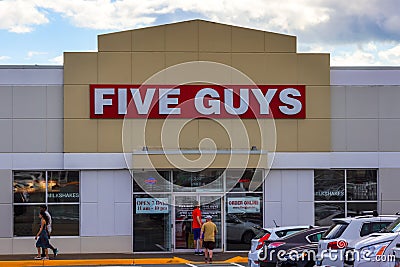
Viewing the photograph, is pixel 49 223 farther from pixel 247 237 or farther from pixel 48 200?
pixel 247 237

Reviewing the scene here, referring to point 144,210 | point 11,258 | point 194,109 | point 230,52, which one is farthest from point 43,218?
point 230,52

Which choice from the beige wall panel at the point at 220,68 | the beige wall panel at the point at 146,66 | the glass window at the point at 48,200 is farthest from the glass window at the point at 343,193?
the glass window at the point at 48,200

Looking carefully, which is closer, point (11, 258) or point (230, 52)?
point (11, 258)

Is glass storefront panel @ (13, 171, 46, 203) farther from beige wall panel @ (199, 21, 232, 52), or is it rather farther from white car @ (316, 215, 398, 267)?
white car @ (316, 215, 398, 267)

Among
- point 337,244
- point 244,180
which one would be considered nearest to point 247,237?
point 244,180

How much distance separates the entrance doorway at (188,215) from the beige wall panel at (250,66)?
427 cm

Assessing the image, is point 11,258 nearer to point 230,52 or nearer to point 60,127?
point 60,127

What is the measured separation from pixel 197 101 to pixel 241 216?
4.38 m

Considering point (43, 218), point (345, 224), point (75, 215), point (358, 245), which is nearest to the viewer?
point (358, 245)

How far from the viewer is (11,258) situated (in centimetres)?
2705

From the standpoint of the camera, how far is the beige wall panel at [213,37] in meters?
28.7

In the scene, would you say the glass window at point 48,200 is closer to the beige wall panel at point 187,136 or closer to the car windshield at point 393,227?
the beige wall panel at point 187,136

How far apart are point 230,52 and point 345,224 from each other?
1252 cm

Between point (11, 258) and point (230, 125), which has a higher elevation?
point (230, 125)
